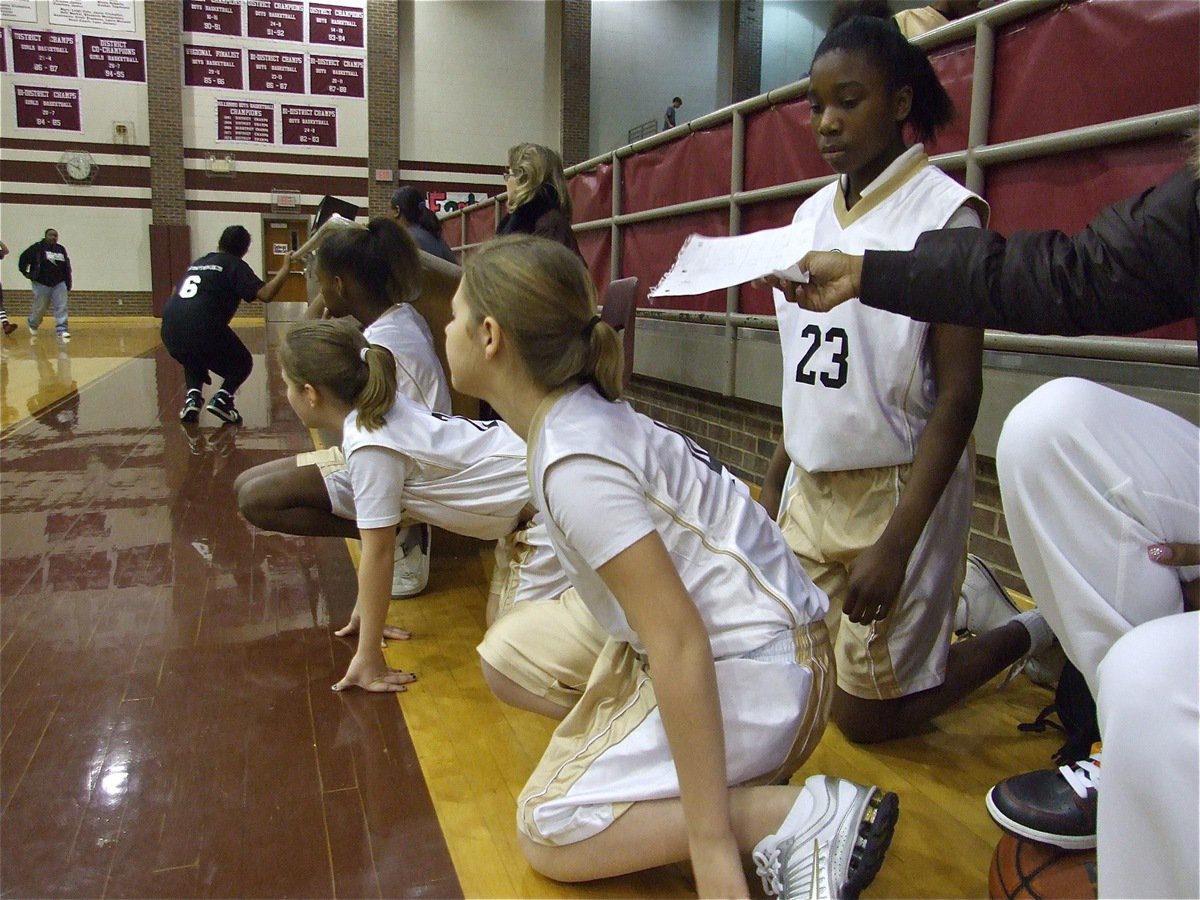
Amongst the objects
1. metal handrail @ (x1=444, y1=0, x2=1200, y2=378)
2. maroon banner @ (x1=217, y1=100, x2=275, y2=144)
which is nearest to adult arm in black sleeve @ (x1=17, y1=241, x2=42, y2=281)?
maroon banner @ (x1=217, y1=100, x2=275, y2=144)

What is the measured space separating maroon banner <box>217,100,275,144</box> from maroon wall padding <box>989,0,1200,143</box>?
14397 millimetres

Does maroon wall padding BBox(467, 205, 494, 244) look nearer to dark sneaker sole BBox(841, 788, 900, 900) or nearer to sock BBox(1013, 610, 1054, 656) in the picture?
sock BBox(1013, 610, 1054, 656)

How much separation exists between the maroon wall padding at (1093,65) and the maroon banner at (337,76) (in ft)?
46.1

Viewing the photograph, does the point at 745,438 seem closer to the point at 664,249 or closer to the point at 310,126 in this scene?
the point at 664,249

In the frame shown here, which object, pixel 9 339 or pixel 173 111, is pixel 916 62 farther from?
pixel 173 111

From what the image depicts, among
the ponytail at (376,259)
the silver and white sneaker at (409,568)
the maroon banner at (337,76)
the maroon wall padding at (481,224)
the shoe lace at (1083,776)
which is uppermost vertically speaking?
the maroon banner at (337,76)

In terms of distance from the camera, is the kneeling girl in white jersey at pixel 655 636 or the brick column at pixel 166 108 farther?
the brick column at pixel 166 108

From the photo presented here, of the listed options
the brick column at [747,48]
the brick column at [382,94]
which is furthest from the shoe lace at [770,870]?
the brick column at [747,48]

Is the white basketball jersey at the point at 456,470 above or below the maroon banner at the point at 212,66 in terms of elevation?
below

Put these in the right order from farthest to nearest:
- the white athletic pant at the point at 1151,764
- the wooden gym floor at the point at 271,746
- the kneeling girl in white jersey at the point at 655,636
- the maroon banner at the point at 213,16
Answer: the maroon banner at the point at 213,16
the wooden gym floor at the point at 271,746
the kneeling girl in white jersey at the point at 655,636
the white athletic pant at the point at 1151,764

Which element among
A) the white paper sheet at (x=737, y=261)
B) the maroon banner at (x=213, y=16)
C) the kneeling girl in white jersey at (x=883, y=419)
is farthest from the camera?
the maroon banner at (x=213, y=16)

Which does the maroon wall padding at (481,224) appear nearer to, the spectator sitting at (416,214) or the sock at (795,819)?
the spectator sitting at (416,214)

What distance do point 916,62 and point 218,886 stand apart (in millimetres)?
1821

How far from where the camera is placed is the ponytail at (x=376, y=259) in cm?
273
